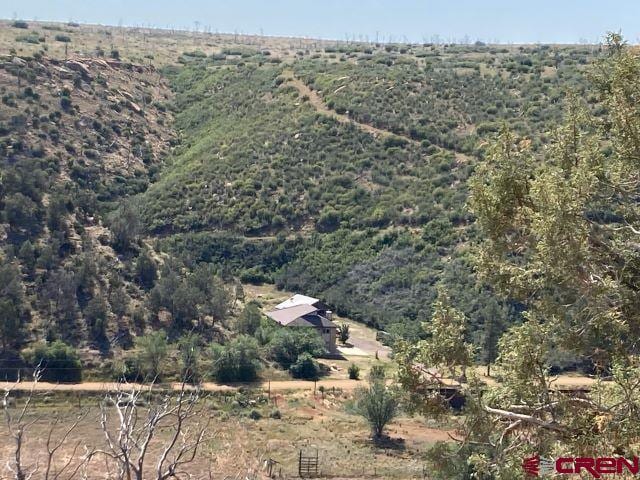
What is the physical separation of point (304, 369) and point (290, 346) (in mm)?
1626

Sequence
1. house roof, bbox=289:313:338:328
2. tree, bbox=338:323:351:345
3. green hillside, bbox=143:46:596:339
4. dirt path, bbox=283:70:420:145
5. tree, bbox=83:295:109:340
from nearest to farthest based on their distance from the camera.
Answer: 1. tree, bbox=83:295:109:340
2. house roof, bbox=289:313:338:328
3. tree, bbox=338:323:351:345
4. green hillside, bbox=143:46:596:339
5. dirt path, bbox=283:70:420:145

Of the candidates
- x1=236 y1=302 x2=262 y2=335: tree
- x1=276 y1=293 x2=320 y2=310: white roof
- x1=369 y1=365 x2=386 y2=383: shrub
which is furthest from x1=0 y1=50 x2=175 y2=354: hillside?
x1=369 y1=365 x2=386 y2=383: shrub

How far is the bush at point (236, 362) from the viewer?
3543 centimetres

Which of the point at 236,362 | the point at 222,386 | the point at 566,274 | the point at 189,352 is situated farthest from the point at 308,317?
the point at 566,274

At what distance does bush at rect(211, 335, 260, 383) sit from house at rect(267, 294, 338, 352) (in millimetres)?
5434

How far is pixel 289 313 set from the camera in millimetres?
43438

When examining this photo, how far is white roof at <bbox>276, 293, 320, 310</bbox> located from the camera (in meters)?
45.0

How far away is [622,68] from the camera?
30.5 feet

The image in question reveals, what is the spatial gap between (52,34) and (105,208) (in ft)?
Result: 186

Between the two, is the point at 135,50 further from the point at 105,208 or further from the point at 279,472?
the point at 279,472

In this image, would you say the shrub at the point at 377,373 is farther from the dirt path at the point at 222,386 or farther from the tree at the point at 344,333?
the tree at the point at 344,333

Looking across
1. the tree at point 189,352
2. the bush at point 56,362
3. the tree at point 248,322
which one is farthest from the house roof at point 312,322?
the bush at point 56,362

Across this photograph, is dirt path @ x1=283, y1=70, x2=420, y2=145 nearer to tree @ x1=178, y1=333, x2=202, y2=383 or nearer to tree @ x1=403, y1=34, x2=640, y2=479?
tree @ x1=178, y1=333, x2=202, y2=383

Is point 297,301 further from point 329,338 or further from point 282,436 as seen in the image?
point 282,436
